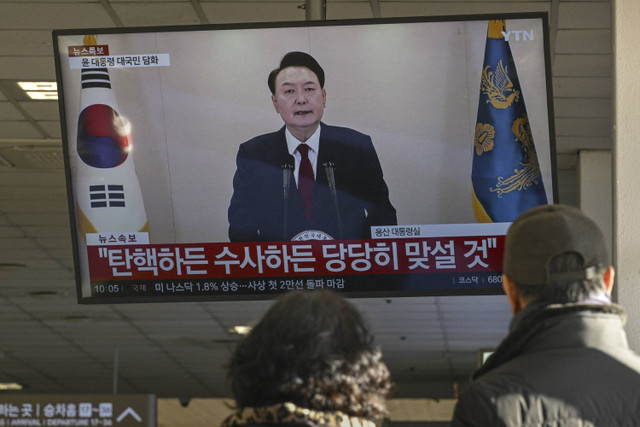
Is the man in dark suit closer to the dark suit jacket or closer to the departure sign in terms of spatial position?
the dark suit jacket

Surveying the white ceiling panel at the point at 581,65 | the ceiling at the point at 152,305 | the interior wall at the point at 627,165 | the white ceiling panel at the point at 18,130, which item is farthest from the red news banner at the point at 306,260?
the white ceiling panel at the point at 18,130

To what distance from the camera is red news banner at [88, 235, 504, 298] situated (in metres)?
3.46

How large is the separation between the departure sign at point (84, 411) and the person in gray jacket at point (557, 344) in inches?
46.6

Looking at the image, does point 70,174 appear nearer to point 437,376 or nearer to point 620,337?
point 620,337

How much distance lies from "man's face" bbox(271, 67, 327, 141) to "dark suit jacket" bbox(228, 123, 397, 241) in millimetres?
51

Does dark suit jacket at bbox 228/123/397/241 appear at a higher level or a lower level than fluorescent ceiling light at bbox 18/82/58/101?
lower

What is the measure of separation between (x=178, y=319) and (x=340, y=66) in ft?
33.0

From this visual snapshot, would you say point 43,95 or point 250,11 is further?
point 43,95

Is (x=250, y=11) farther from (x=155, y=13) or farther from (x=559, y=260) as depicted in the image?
(x=559, y=260)

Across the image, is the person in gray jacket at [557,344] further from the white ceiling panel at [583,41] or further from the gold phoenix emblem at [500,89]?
the white ceiling panel at [583,41]

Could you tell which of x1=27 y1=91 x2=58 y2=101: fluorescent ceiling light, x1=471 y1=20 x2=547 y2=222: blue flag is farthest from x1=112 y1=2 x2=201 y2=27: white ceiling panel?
x1=471 y1=20 x2=547 y2=222: blue flag

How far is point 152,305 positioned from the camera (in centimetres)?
1212

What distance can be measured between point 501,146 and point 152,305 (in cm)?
911

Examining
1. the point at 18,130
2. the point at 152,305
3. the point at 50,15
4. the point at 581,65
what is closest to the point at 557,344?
the point at 50,15
